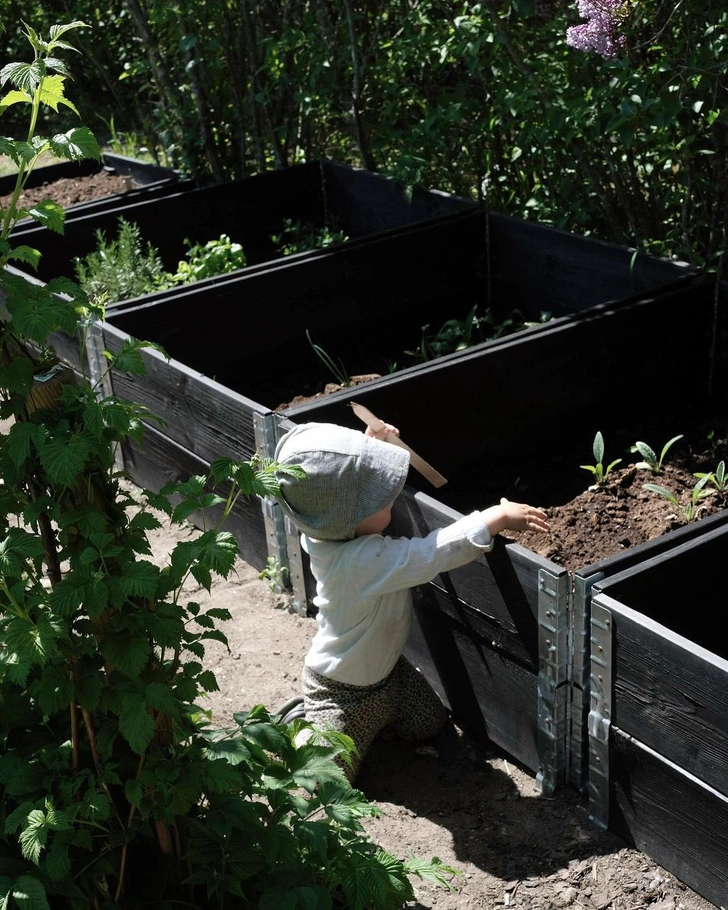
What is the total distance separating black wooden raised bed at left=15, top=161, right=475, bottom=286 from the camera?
567 cm

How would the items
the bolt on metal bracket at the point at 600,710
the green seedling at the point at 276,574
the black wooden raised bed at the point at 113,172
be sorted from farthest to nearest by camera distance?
the black wooden raised bed at the point at 113,172, the green seedling at the point at 276,574, the bolt on metal bracket at the point at 600,710

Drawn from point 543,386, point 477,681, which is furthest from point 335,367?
point 477,681

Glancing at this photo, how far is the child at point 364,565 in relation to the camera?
267 centimetres

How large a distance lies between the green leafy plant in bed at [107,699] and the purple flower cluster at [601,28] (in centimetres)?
246

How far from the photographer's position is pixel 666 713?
2.37 meters

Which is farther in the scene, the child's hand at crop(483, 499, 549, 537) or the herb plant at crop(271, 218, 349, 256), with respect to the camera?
the herb plant at crop(271, 218, 349, 256)

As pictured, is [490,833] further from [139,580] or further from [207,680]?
[139,580]

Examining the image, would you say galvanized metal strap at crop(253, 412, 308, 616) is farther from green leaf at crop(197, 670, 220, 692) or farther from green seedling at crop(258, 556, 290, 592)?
green leaf at crop(197, 670, 220, 692)

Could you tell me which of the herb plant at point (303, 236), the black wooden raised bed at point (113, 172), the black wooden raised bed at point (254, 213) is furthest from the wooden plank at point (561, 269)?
the black wooden raised bed at point (113, 172)

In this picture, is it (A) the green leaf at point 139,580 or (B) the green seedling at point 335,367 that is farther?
(B) the green seedling at point 335,367

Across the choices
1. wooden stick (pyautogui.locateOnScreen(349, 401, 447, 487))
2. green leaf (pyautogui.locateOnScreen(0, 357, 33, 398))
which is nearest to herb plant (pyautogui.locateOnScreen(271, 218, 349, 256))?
wooden stick (pyautogui.locateOnScreen(349, 401, 447, 487))

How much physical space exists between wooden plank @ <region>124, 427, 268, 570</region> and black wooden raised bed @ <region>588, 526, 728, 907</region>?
61.0 inches

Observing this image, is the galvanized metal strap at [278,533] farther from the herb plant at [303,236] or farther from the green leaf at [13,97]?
the herb plant at [303,236]

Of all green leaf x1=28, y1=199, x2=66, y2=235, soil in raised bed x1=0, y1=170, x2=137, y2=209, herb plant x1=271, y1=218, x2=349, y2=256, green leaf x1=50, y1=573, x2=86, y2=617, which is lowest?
herb plant x1=271, y1=218, x2=349, y2=256
